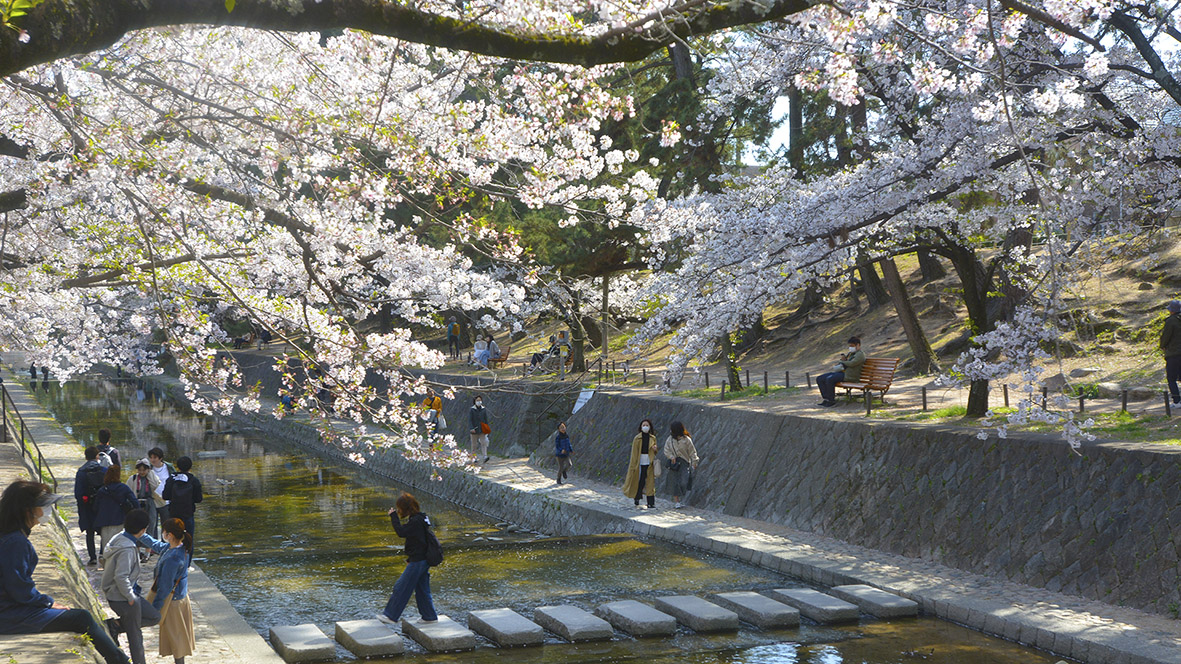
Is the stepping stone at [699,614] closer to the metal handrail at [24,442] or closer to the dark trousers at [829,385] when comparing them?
the dark trousers at [829,385]

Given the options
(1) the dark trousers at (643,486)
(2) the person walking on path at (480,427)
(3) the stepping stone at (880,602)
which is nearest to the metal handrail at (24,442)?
(2) the person walking on path at (480,427)

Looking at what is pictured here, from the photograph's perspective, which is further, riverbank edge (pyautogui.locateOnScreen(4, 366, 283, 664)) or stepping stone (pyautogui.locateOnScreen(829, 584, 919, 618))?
stepping stone (pyautogui.locateOnScreen(829, 584, 919, 618))

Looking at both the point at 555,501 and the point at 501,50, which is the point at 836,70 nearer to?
the point at 501,50

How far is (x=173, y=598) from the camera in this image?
771 cm

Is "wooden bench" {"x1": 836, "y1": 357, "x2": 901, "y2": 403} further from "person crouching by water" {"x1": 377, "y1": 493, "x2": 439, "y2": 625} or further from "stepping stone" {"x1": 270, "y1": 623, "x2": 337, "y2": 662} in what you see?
"stepping stone" {"x1": 270, "y1": 623, "x2": 337, "y2": 662}

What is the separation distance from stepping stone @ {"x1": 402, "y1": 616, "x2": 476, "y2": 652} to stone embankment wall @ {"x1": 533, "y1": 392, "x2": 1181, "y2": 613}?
589 cm

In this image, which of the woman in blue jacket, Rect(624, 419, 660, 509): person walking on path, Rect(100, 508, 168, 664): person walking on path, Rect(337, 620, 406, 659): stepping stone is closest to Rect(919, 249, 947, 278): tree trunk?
Rect(624, 419, 660, 509): person walking on path

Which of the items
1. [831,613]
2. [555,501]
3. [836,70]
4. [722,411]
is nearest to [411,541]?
[831,613]

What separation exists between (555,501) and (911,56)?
949 cm

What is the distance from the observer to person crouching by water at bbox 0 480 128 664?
5.96 metres

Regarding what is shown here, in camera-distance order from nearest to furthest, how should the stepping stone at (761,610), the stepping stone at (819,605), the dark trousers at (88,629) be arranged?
the dark trousers at (88,629), the stepping stone at (761,610), the stepping stone at (819,605)

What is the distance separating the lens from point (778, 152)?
2400 centimetres

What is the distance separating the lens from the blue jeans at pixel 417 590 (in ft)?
30.9

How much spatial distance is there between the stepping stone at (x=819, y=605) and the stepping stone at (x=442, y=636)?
3270mm
